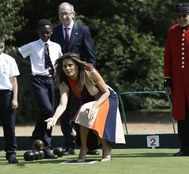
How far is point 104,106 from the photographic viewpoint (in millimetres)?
8758

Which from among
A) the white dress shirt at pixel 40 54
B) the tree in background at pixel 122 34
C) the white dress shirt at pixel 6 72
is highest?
the tree in background at pixel 122 34

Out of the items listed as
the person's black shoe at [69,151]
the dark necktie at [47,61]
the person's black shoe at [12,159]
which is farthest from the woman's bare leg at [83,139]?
the dark necktie at [47,61]

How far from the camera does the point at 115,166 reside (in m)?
8.12

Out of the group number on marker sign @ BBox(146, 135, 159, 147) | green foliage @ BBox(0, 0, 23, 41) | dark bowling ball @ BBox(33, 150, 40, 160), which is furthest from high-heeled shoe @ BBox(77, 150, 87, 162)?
green foliage @ BBox(0, 0, 23, 41)

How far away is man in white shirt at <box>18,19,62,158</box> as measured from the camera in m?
9.48

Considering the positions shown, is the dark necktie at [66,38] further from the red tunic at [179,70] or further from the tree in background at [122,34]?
the tree in background at [122,34]

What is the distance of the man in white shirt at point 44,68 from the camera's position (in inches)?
373

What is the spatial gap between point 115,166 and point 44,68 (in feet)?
6.46

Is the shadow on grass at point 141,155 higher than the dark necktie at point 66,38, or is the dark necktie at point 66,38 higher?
the dark necktie at point 66,38

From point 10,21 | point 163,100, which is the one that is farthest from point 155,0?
point 10,21

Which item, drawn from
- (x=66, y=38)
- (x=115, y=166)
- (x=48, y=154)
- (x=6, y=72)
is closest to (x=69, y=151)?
(x=48, y=154)

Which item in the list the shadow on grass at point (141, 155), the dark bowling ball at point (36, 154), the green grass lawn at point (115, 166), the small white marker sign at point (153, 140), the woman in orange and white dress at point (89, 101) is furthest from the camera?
the small white marker sign at point (153, 140)

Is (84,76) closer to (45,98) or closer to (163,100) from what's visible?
(45,98)

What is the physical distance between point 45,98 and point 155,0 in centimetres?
1433
